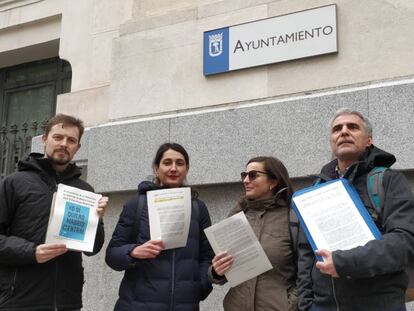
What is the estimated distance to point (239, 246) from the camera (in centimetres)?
330

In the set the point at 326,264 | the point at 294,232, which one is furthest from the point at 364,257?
the point at 294,232

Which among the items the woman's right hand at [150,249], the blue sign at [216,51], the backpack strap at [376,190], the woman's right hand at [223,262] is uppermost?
the blue sign at [216,51]

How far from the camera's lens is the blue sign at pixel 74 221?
3.42m

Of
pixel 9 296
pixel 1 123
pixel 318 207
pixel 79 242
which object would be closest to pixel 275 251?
pixel 318 207

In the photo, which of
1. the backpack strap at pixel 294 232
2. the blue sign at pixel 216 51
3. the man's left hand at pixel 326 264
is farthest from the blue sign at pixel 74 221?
the blue sign at pixel 216 51

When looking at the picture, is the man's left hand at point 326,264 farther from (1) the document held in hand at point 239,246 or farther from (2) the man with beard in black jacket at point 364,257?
(1) the document held in hand at point 239,246

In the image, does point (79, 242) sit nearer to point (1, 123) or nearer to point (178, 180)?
point (178, 180)

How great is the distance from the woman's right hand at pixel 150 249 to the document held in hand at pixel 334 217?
0.90m

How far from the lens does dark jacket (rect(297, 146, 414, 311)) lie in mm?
2629

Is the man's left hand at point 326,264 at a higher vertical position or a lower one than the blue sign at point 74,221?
lower

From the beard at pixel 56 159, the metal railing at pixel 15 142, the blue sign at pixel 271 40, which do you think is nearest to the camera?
the beard at pixel 56 159

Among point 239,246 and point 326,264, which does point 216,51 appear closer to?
point 239,246

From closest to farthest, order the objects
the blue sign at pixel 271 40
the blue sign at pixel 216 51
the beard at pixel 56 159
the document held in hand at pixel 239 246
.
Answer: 1. the document held in hand at pixel 239 246
2. the beard at pixel 56 159
3. the blue sign at pixel 271 40
4. the blue sign at pixel 216 51

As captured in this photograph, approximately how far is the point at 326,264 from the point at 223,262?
2.57ft
